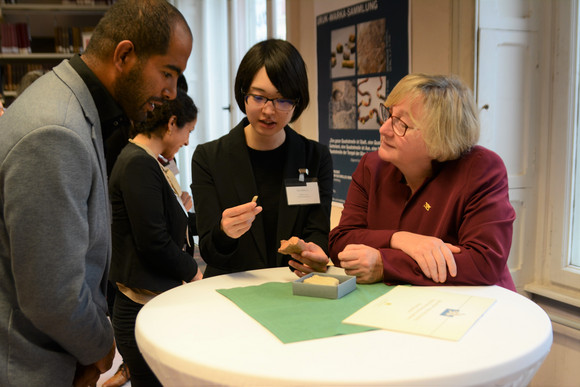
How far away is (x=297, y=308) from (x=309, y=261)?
0.39 meters

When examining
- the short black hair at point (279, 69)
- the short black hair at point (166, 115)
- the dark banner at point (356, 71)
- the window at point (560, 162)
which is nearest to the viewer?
the short black hair at point (279, 69)

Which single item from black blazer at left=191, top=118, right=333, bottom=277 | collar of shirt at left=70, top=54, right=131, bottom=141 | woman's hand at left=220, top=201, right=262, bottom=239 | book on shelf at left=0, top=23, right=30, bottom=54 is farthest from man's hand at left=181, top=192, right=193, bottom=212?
book on shelf at left=0, top=23, right=30, bottom=54

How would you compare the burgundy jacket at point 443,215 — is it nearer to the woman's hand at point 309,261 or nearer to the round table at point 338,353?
the woman's hand at point 309,261

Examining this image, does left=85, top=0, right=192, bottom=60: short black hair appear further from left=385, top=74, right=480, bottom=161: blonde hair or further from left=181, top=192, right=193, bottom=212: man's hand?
left=181, top=192, right=193, bottom=212: man's hand

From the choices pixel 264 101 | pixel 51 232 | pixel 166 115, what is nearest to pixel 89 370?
pixel 51 232

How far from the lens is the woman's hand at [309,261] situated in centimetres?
168

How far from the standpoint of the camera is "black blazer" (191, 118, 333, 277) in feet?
6.22

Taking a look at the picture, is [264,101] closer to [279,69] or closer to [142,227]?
[279,69]

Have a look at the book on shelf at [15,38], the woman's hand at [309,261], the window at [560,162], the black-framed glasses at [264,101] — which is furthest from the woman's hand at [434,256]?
the book on shelf at [15,38]

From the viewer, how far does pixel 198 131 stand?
6.28 meters

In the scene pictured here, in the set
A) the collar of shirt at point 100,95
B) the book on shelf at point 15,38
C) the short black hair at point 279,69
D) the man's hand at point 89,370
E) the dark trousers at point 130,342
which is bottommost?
the dark trousers at point 130,342

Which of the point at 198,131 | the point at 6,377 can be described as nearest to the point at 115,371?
the point at 6,377

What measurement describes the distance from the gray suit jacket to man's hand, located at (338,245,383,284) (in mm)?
716

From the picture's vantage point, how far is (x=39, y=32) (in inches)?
265
